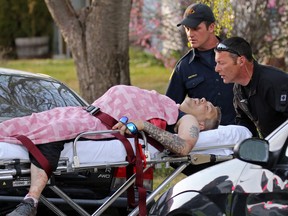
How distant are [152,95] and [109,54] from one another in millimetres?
3905

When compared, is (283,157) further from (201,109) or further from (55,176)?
(55,176)

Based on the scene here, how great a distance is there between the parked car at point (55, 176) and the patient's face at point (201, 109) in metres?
0.62

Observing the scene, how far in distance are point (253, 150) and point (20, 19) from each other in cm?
2153

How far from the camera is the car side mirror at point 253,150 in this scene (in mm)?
4348

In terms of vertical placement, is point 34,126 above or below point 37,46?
above

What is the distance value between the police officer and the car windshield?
1.00 metres

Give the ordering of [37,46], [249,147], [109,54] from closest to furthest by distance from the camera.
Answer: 1. [249,147]
2. [109,54]
3. [37,46]

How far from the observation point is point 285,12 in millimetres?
14180

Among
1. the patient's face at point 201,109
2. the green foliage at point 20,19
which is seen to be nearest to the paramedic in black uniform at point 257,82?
the patient's face at point 201,109

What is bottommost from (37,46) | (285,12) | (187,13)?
(37,46)

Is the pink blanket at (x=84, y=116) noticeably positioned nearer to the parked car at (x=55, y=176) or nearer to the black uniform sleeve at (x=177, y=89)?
the parked car at (x=55, y=176)

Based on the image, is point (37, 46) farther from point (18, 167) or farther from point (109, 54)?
point (18, 167)

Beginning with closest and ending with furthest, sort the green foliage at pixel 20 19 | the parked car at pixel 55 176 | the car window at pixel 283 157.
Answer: the car window at pixel 283 157
the parked car at pixel 55 176
the green foliage at pixel 20 19

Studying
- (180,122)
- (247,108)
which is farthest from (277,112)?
(180,122)
